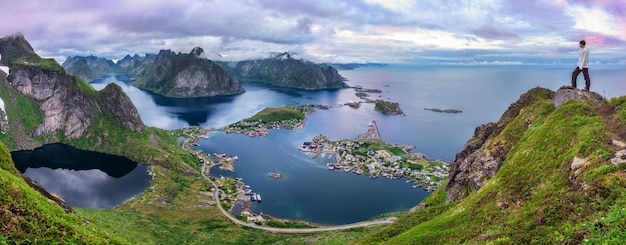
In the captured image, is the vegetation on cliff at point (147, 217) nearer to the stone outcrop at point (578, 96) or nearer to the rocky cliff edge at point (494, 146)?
the rocky cliff edge at point (494, 146)

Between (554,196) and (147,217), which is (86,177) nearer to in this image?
(147,217)

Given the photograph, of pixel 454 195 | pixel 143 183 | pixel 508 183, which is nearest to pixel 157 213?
pixel 143 183

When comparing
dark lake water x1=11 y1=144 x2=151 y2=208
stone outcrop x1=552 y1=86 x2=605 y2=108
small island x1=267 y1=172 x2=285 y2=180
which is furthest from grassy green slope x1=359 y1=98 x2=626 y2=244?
dark lake water x1=11 y1=144 x2=151 y2=208

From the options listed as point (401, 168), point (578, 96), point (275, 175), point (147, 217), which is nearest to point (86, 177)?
point (147, 217)

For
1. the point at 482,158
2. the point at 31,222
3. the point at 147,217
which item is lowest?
the point at 147,217

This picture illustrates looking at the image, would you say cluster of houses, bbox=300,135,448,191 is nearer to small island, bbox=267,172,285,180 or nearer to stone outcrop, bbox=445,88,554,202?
small island, bbox=267,172,285,180

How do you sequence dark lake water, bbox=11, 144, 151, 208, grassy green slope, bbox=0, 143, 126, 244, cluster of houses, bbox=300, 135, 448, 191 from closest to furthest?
grassy green slope, bbox=0, 143, 126, 244
dark lake water, bbox=11, 144, 151, 208
cluster of houses, bbox=300, 135, 448, 191

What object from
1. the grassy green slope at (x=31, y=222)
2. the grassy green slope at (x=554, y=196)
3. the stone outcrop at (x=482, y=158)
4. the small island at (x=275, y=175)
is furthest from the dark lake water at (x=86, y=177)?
the grassy green slope at (x=554, y=196)
